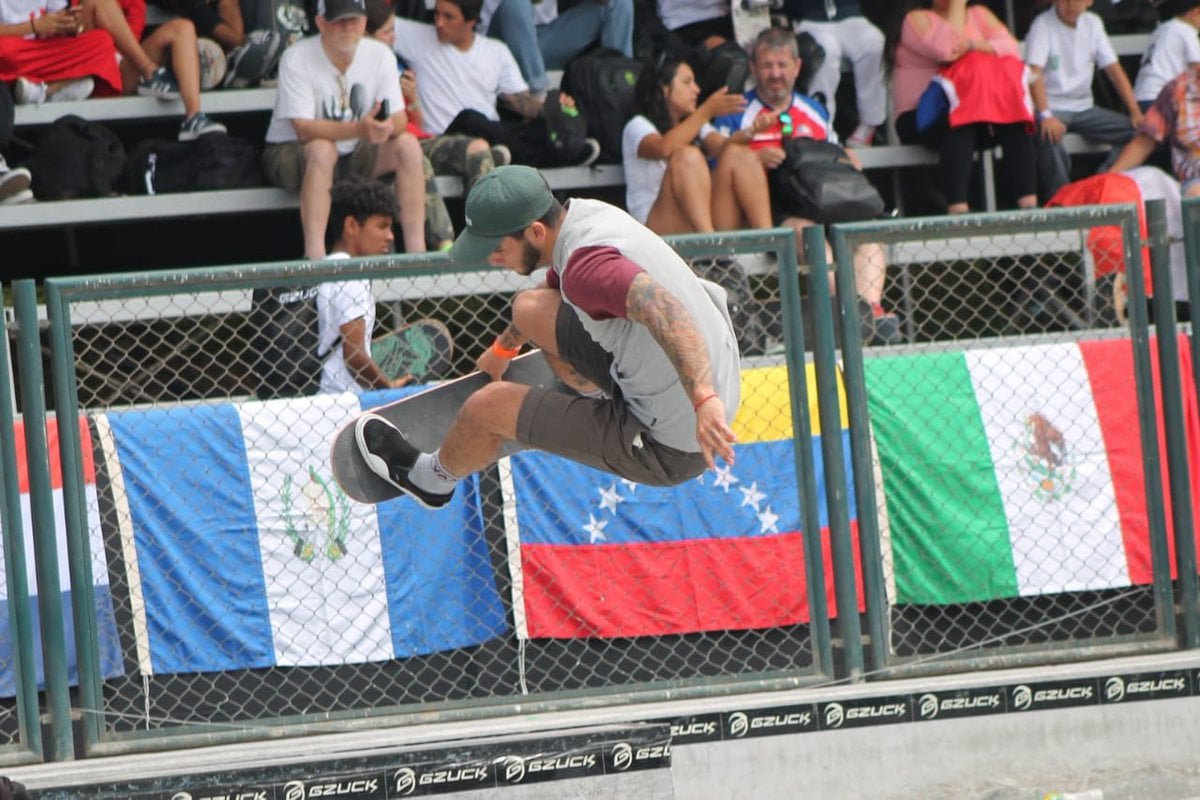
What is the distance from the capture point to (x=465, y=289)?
8125 millimetres

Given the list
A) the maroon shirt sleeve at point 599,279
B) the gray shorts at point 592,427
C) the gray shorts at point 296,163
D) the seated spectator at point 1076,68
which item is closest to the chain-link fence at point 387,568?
the gray shorts at point 592,427

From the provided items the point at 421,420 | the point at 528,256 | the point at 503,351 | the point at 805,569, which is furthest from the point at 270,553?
the point at 805,569

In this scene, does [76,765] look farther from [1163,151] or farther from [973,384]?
[1163,151]

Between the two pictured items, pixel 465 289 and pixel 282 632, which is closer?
pixel 282 632

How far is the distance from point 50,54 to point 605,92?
332 centimetres

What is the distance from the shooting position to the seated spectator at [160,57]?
30.2ft

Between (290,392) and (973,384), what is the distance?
2881mm

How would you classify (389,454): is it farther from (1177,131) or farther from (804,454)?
(1177,131)

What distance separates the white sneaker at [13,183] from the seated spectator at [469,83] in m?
2.35

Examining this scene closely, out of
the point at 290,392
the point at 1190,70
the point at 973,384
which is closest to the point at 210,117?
the point at 290,392

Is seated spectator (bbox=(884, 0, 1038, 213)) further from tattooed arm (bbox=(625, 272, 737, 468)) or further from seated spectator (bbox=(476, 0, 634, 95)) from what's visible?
tattooed arm (bbox=(625, 272, 737, 468))

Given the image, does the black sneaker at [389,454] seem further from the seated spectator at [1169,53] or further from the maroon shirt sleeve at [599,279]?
the seated spectator at [1169,53]

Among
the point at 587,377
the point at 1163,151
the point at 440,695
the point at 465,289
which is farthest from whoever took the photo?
the point at 1163,151

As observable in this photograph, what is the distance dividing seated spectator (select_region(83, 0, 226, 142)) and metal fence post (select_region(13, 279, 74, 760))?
352cm
